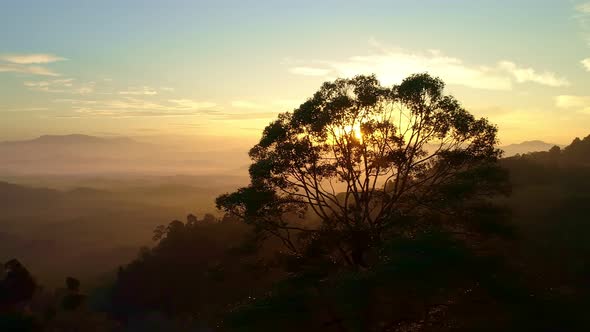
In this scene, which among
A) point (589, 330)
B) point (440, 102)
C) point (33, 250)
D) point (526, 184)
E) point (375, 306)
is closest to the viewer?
point (589, 330)

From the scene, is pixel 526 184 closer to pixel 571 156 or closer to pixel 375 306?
pixel 571 156

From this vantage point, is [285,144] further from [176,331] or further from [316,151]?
[176,331]

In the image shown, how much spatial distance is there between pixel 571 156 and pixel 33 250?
15571cm

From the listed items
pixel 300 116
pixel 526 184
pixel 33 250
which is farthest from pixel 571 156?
pixel 33 250

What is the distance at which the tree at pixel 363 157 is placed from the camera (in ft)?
73.9

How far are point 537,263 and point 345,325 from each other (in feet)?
51.2

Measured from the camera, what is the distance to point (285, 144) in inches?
918

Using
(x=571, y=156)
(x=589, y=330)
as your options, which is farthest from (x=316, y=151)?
(x=571, y=156)

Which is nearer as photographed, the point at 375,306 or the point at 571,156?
the point at 375,306

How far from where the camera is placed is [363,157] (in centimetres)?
2362

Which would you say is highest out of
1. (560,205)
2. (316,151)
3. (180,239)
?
(316,151)

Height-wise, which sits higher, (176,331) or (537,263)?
(537,263)

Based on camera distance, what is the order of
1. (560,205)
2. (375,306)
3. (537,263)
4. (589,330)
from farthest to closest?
(560,205) → (537,263) → (375,306) → (589,330)

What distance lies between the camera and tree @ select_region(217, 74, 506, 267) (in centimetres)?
2252
